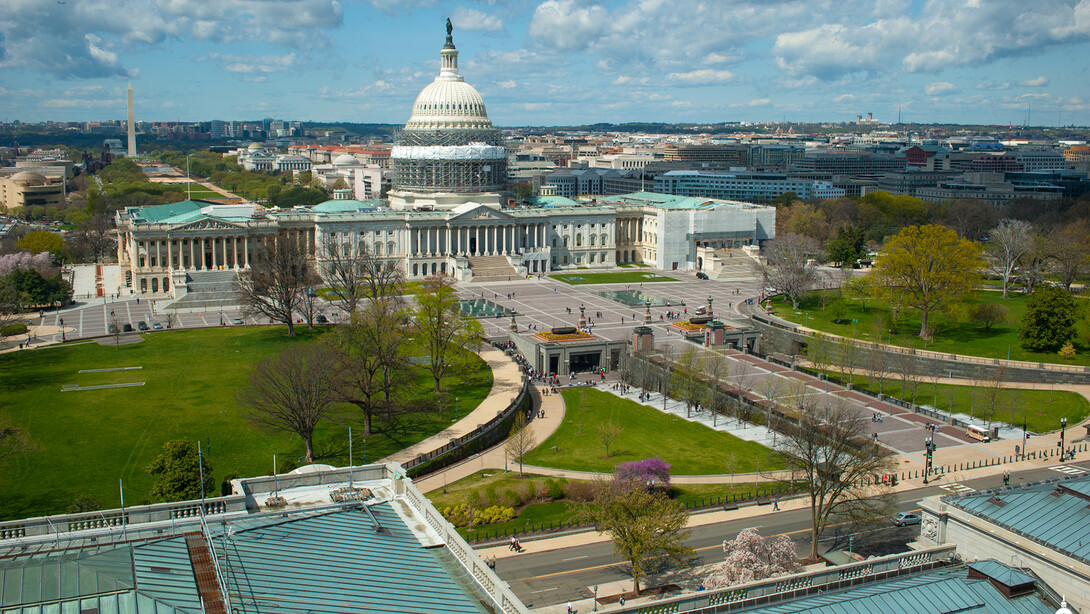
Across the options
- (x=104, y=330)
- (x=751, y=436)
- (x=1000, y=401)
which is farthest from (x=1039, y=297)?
(x=104, y=330)

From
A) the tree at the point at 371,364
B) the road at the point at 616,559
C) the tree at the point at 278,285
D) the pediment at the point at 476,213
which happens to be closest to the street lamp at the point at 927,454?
the road at the point at 616,559

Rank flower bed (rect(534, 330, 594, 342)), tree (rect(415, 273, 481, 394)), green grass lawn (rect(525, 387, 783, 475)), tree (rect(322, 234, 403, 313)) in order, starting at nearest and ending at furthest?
green grass lawn (rect(525, 387, 783, 475)), tree (rect(415, 273, 481, 394)), flower bed (rect(534, 330, 594, 342)), tree (rect(322, 234, 403, 313))

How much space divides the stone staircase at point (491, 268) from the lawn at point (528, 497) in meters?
76.1

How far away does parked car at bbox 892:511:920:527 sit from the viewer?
48228 millimetres

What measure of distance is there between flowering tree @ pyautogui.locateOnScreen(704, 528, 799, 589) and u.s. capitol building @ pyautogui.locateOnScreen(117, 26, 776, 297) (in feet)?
292

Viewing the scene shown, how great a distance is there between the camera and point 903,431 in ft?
209

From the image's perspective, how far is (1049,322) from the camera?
83938 millimetres

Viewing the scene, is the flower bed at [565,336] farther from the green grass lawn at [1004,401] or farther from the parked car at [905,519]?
the parked car at [905,519]

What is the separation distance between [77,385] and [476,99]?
92984 mm

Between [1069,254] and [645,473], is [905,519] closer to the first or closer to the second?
[645,473]

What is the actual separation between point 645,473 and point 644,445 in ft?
38.2

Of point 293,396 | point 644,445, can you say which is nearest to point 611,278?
point 644,445

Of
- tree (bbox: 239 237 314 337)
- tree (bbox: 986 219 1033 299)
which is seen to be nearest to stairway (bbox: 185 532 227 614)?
tree (bbox: 239 237 314 337)

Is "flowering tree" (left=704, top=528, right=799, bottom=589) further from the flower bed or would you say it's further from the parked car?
the flower bed
